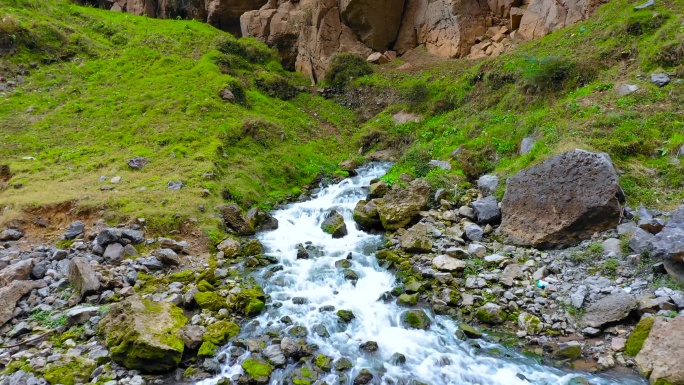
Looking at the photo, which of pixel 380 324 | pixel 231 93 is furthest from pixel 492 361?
pixel 231 93

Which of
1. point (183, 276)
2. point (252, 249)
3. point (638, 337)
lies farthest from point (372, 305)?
point (638, 337)

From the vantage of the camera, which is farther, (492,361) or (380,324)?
(380,324)

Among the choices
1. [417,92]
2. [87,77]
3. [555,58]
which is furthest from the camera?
[87,77]

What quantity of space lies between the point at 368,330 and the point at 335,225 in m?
5.04

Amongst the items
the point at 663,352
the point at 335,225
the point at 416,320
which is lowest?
the point at 335,225

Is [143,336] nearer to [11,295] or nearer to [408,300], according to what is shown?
[11,295]

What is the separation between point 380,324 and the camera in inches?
329

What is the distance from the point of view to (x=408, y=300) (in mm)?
8836

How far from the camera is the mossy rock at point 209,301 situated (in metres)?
8.70

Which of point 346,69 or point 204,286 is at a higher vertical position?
point 346,69

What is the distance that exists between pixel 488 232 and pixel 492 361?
4373 millimetres

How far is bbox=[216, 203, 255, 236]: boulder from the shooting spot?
42.3 ft

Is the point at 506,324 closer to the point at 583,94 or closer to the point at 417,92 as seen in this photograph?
the point at 583,94

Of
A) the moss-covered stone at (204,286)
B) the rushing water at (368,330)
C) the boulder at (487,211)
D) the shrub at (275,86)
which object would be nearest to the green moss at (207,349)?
the rushing water at (368,330)
